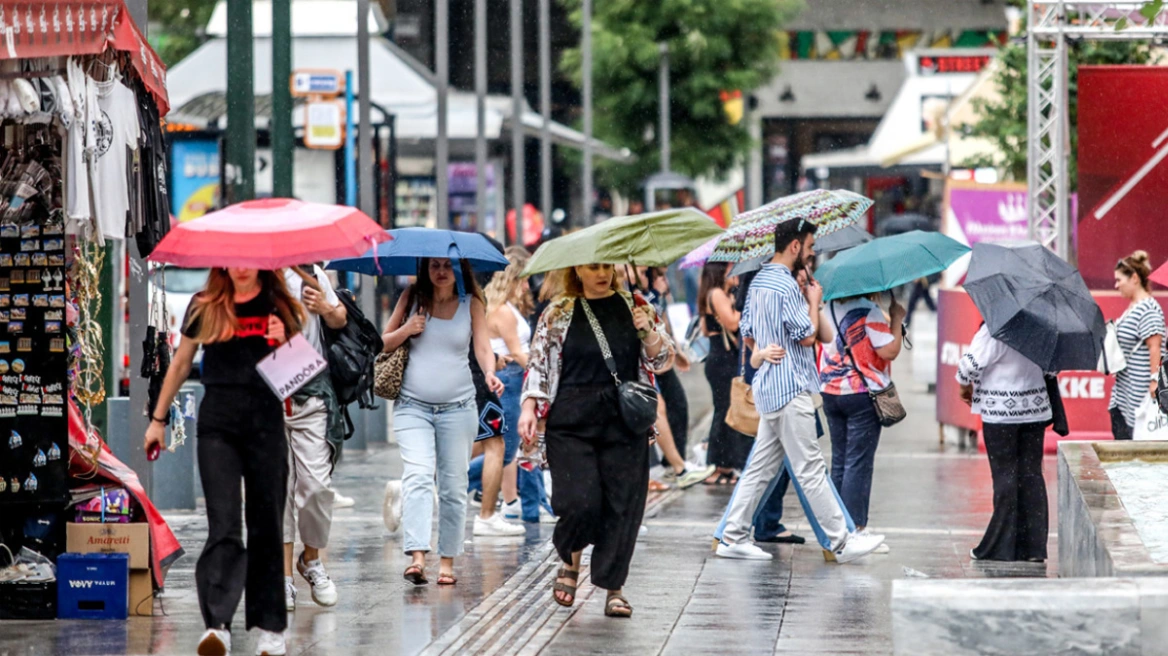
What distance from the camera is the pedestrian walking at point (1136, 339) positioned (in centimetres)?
1186

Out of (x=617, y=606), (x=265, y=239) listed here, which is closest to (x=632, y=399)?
(x=617, y=606)

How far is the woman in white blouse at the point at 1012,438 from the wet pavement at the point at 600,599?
0.57 feet

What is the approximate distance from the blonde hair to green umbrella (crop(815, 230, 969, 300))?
2115mm

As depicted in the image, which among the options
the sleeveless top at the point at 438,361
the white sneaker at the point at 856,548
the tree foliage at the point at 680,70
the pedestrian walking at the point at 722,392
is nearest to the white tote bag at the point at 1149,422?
the white sneaker at the point at 856,548

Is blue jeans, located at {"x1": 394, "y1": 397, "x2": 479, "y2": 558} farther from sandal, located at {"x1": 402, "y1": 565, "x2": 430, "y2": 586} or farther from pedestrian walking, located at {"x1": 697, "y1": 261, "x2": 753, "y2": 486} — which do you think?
pedestrian walking, located at {"x1": 697, "y1": 261, "x2": 753, "y2": 486}

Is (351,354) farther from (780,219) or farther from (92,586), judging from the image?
(780,219)

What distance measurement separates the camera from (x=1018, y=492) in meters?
9.84

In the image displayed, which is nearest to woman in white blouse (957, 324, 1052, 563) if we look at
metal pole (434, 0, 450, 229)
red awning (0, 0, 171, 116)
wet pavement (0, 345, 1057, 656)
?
wet pavement (0, 345, 1057, 656)

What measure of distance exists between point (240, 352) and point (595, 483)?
6.15 ft

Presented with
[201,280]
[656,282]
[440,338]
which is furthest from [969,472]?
[201,280]

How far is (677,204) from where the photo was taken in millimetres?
38125

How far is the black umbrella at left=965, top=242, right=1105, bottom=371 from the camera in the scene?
371 inches

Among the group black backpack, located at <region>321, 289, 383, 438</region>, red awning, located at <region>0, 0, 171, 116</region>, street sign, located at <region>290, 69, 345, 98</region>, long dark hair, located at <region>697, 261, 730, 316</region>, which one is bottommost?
long dark hair, located at <region>697, 261, 730, 316</region>

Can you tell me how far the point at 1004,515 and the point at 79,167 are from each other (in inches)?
205
